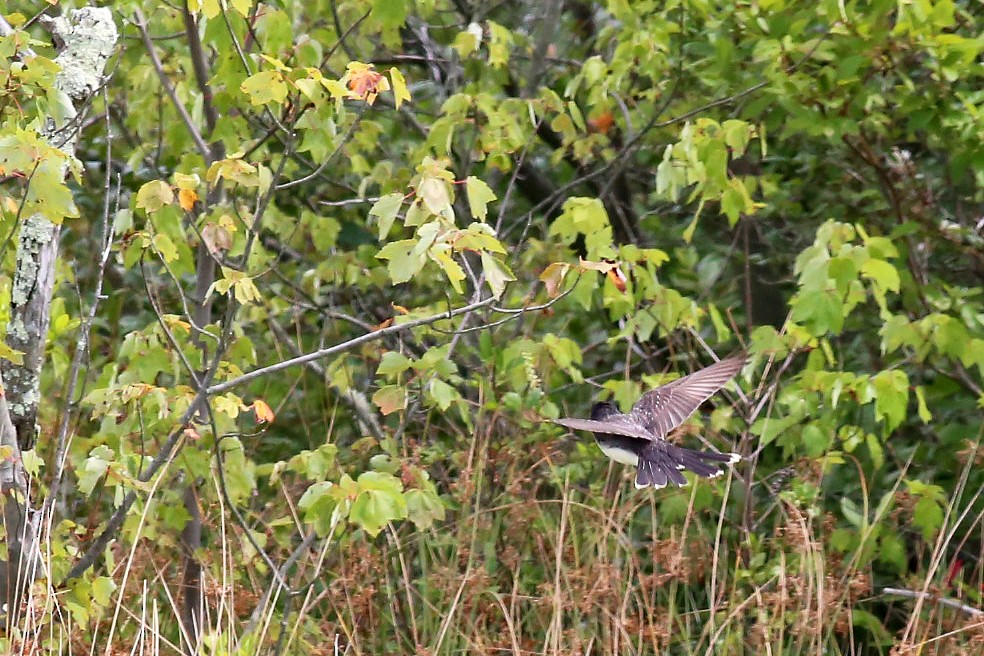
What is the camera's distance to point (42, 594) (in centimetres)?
300

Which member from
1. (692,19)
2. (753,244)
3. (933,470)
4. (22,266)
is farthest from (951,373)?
(22,266)

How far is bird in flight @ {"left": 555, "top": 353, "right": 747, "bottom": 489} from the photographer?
3.62 m

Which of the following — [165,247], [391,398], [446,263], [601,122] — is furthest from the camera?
[601,122]

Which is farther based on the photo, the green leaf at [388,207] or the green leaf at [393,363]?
the green leaf at [393,363]

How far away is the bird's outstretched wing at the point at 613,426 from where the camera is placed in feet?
10.4

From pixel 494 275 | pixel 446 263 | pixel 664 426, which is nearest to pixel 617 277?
pixel 494 275

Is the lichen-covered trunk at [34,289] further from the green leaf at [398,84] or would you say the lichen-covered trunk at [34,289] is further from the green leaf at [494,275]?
the green leaf at [494,275]

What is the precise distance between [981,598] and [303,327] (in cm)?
287

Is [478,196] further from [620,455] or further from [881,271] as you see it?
[881,271]

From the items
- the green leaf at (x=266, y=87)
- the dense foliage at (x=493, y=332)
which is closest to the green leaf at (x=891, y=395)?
the dense foliage at (x=493, y=332)

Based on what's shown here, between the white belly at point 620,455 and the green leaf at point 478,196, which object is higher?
the green leaf at point 478,196

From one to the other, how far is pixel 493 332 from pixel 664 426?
1.10 metres

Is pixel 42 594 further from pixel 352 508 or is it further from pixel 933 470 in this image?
pixel 933 470

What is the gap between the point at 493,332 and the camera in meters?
4.70
